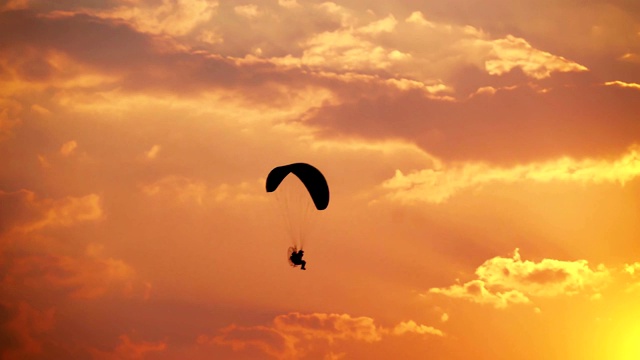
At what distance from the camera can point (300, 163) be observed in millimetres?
60500

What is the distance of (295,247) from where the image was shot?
198 feet

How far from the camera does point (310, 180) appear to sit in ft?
196

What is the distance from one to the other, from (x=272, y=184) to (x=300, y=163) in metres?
2.38

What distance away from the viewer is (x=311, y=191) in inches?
2370

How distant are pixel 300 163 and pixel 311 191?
79.6 inches

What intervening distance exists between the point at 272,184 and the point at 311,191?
8.60ft

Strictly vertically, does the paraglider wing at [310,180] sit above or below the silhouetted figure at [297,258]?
above

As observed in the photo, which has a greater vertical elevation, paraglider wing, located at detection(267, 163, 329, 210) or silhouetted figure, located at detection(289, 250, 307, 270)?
paraglider wing, located at detection(267, 163, 329, 210)

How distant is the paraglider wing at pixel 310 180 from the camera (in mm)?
59844

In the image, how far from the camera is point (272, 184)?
2359 inches

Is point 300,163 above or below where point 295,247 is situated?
above

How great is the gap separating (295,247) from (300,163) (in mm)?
5592

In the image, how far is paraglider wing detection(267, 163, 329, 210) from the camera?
5984cm
